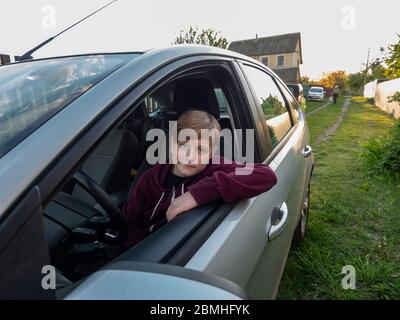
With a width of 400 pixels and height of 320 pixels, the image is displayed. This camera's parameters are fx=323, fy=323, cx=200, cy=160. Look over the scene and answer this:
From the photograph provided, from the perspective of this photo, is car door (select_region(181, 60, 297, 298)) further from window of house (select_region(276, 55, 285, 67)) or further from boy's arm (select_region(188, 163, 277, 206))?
window of house (select_region(276, 55, 285, 67))

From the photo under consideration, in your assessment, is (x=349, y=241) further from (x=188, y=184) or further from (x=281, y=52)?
(x=281, y=52)

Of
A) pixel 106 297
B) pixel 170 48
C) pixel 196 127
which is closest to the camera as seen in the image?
pixel 106 297

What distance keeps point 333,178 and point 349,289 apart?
3.07 metres

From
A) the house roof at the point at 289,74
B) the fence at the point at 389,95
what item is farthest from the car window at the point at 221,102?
the house roof at the point at 289,74

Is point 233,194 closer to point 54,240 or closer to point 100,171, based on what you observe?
point 54,240

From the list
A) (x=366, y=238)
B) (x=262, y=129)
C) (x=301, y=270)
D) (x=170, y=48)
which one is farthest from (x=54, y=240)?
(x=366, y=238)

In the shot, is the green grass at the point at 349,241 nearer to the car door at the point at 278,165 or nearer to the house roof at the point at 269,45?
the car door at the point at 278,165

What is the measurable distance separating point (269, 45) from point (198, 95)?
41.9 m

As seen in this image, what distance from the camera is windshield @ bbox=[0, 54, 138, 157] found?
3.02 ft

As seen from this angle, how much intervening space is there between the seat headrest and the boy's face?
49cm

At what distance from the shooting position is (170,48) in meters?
1.29

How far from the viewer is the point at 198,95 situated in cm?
189

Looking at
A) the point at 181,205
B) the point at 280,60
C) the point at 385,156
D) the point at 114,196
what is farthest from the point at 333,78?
the point at 181,205

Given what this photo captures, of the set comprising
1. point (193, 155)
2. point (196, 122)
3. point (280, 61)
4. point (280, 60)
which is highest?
point (280, 60)
